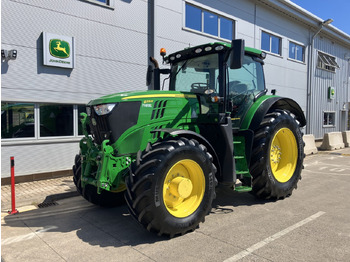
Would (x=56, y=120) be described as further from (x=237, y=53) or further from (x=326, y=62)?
(x=326, y=62)

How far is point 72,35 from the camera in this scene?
7449 millimetres

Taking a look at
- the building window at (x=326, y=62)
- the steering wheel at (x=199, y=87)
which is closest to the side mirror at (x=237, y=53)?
Result: the steering wheel at (x=199, y=87)

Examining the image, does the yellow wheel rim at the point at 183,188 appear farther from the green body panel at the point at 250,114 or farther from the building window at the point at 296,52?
the building window at the point at 296,52

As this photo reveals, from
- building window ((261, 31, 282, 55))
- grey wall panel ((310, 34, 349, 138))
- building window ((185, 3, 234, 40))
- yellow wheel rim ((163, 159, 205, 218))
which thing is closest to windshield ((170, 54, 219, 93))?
yellow wheel rim ((163, 159, 205, 218))

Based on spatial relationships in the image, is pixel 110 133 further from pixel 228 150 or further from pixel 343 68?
pixel 343 68

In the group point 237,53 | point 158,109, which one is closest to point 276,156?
point 237,53

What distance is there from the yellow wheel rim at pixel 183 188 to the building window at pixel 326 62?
1577 centimetres

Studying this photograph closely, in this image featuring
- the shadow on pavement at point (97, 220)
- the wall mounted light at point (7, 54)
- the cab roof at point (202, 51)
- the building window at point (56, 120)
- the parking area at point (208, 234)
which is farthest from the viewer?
the building window at point (56, 120)

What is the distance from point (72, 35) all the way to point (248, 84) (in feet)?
15.7

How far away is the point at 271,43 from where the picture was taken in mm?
13773

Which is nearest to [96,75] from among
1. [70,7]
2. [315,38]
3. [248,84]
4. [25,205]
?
[70,7]

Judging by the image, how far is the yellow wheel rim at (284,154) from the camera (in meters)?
5.38

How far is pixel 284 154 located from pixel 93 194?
356 cm

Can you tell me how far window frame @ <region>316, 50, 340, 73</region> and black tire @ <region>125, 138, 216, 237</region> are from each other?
15746mm
